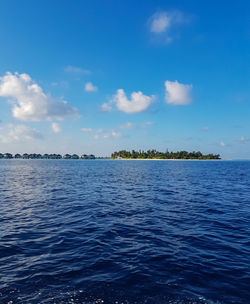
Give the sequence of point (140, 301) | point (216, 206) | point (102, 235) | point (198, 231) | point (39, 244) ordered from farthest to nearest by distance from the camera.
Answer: point (216, 206) → point (198, 231) → point (102, 235) → point (39, 244) → point (140, 301)

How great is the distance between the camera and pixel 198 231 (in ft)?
51.2

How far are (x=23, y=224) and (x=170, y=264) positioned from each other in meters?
13.7

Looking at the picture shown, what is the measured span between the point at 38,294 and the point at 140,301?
431cm

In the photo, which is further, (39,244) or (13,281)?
(39,244)

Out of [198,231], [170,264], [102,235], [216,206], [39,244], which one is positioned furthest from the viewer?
[216,206]

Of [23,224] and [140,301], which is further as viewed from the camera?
[23,224]

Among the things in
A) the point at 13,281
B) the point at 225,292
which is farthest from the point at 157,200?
the point at 13,281

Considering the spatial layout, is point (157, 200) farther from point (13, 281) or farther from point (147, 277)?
point (13, 281)

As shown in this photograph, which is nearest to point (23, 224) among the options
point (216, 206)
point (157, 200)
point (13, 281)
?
point (13, 281)

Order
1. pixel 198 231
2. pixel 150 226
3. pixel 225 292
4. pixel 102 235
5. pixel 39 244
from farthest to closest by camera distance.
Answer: pixel 150 226 < pixel 198 231 < pixel 102 235 < pixel 39 244 < pixel 225 292

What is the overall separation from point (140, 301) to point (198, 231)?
9.90 m

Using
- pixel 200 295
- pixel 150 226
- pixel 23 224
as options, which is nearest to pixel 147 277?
pixel 200 295

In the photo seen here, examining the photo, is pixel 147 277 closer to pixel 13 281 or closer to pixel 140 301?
pixel 140 301

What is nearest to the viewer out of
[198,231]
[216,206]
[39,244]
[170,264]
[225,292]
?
[225,292]
